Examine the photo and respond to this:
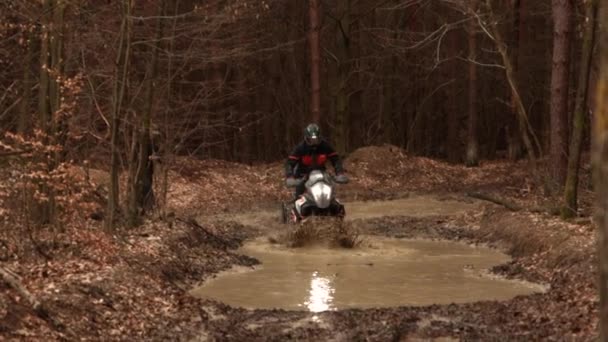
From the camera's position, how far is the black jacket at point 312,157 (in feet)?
56.7

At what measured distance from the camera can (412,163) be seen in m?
34.3

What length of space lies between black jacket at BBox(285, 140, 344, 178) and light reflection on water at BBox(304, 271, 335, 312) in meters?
3.52

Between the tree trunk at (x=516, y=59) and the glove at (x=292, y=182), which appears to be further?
the tree trunk at (x=516, y=59)

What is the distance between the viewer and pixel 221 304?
456 inches

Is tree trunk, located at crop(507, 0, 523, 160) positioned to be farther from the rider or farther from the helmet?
the helmet

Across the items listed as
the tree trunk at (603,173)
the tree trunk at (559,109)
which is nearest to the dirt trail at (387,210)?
the tree trunk at (559,109)

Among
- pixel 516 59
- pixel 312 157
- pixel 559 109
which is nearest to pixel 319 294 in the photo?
pixel 312 157

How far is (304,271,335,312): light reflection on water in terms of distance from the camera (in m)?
11.6

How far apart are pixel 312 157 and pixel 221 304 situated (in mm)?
6277

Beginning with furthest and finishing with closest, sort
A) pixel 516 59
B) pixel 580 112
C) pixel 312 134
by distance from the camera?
pixel 516 59 → pixel 312 134 → pixel 580 112

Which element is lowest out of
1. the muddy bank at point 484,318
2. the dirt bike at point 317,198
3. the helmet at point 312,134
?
the muddy bank at point 484,318

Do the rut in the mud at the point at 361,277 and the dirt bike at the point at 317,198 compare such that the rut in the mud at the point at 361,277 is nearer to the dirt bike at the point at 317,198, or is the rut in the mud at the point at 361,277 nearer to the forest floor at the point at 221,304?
the dirt bike at the point at 317,198

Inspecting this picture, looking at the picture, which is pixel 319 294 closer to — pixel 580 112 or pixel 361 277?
pixel 361 277

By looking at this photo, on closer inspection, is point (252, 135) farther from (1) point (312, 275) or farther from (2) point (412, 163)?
(1) point (312, 275)
